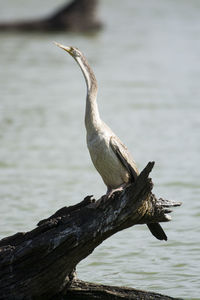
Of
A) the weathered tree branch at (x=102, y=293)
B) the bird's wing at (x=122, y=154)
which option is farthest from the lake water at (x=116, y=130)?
the bird's wing at (x=122, y=154)

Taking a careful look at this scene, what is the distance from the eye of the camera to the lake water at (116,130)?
26.6ft

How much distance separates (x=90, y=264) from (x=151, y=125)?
719 cm

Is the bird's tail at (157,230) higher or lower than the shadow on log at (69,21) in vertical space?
lower

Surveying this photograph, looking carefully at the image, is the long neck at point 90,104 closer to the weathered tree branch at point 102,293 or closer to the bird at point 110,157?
the bird at point 110,157

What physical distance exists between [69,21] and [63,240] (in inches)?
868

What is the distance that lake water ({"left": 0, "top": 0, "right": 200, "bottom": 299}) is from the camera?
8109mm

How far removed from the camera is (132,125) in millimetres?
14758

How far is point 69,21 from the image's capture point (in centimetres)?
2723

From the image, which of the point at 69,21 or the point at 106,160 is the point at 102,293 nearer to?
the point at 106,160

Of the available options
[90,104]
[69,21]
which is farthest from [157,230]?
[69,21]

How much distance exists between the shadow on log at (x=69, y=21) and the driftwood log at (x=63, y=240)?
21393mm

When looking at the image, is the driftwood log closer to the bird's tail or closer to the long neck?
the bird's tail

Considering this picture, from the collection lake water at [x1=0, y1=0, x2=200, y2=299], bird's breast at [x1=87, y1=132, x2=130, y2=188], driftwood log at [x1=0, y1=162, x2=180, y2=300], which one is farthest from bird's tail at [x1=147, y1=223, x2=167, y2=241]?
lake water at [x1=0, y1=0, x2=200, y2=299]

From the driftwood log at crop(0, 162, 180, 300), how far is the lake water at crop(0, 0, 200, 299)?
1.41 metres
